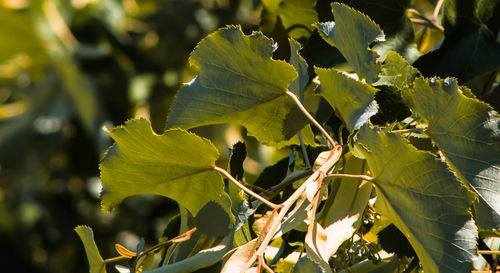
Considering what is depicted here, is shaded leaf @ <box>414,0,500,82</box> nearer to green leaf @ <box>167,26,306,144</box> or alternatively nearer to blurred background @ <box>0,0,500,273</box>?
green leaf @ <box>167,26,306,144</box>

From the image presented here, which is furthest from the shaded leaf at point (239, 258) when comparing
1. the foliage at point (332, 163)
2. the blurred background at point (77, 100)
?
the blurred background at point (77, 100)

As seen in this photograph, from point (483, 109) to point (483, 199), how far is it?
4cm

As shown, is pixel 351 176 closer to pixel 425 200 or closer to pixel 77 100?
pixel 425 200

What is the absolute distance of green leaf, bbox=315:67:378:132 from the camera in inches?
12.1

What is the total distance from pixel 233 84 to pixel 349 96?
7cm

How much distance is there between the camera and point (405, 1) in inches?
16.7

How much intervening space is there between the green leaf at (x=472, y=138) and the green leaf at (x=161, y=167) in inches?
4.7

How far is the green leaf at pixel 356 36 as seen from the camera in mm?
323

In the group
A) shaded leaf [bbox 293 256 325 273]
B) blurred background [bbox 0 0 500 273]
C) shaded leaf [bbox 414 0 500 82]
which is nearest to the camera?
shaded leaf [bbox 293 256 325 273]

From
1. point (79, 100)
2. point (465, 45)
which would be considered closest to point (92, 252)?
point (465, 45)

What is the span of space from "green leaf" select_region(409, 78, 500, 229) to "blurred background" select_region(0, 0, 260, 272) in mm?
1868

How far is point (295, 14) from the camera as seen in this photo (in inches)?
17.8

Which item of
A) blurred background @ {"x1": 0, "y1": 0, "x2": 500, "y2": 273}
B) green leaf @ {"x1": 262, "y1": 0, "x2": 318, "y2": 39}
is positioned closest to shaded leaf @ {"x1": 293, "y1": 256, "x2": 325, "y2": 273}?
green leaf @ {"x1": 262, "y1": 0, "x2": 318, "y2": 39}

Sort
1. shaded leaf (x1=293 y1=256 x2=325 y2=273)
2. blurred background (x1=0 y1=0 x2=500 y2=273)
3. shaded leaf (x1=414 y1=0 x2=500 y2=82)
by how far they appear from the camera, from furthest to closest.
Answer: blurred background (x1=0 y1=0 x2=500 y2=273) < shaded leaf (x1=414 y1=0 x2=500 y2=82) < shaded leaf (x1=293 y1=256 x2=325 y2=273)
